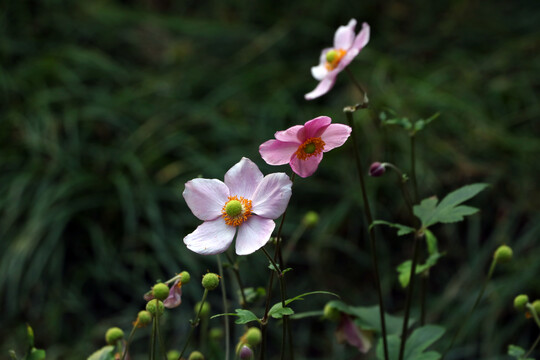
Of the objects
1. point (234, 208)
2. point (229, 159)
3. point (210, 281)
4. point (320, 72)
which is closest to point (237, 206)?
point (234, 208)

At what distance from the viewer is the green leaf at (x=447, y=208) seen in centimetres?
80

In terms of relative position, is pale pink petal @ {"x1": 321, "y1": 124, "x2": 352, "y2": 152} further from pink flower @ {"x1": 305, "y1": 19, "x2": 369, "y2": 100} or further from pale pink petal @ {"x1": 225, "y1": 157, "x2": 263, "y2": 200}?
pink flower @ {"x1": 305, "y1": 19, "x2": 369, "y2": 100}

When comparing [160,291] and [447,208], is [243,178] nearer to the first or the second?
[160,291]

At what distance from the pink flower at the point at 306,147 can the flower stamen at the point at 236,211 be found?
62mm

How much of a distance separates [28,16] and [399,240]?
2267 millimetres

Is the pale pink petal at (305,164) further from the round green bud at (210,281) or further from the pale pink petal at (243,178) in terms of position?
the round green bud at (210,281)

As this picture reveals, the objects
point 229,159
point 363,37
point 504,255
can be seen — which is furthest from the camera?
point 229,159

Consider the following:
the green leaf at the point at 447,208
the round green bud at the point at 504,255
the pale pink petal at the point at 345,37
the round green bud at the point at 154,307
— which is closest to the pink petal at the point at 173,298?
the round green bud at the point at 154,307

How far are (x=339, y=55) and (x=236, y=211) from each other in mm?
493

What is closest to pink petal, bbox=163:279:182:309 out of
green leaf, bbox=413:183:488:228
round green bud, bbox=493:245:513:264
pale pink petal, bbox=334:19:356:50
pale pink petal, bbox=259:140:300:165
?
pale pink petal, bbox=259:140:300:165

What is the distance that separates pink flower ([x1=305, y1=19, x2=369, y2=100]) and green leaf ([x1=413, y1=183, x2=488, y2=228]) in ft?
0.93

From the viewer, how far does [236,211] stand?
2.34 ft

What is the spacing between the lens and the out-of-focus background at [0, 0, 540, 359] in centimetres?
213

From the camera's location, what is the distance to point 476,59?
312cm
